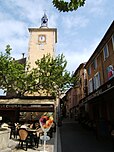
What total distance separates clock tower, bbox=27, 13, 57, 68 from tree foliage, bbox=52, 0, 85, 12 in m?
26.1

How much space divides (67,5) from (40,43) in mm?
27814

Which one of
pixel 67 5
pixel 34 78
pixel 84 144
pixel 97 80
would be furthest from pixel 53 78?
pixel 67 5

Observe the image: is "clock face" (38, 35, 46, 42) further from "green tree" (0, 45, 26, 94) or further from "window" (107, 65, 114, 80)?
"window" (107, 65, 114, 80)

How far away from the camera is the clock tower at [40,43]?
30.1m

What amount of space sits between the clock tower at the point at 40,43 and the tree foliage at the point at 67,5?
85.5 feet

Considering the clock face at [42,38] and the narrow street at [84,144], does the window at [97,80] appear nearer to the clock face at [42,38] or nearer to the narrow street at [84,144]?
the narrow street at [84,144]

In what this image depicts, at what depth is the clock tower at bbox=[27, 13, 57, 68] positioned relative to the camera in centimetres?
3011

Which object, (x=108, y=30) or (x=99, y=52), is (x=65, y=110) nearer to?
(x=99, y=52)

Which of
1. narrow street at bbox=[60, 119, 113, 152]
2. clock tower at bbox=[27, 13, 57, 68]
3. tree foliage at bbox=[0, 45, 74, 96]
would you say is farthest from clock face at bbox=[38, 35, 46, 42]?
narrow street at bbox=[60, 119, 113, 152]

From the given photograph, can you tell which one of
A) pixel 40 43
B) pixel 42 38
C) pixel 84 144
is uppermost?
pixel 42 38

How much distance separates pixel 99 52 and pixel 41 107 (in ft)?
32.4

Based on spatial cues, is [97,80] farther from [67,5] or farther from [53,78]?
[67,5]

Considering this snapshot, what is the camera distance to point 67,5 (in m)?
3.89

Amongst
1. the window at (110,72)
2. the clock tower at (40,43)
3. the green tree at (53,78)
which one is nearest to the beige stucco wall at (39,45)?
the clock tower at (40,43)
